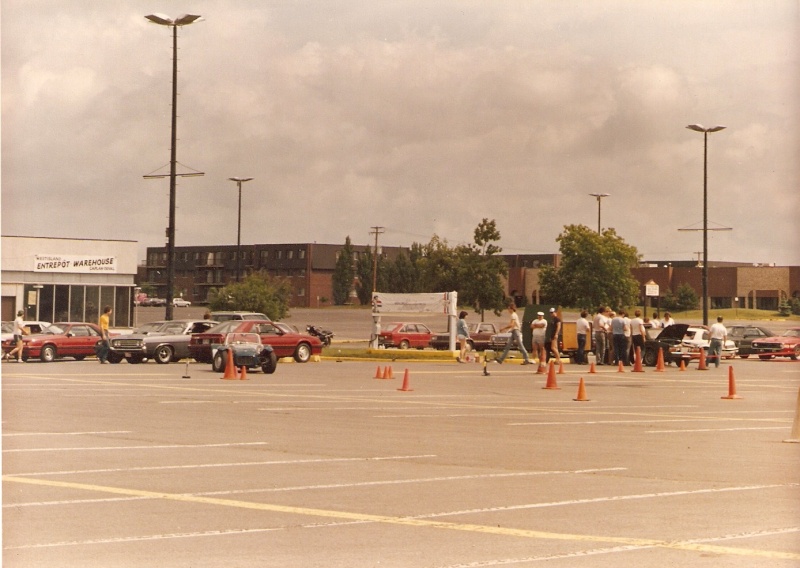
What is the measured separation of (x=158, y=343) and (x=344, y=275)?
102 metres

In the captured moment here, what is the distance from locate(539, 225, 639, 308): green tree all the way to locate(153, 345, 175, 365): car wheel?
146ft

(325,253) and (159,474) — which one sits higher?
(325,253)

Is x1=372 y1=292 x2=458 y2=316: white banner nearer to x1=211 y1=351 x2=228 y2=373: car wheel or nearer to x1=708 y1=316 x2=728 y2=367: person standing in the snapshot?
x1=708 y1=316 x2=728 y2=367: person standing

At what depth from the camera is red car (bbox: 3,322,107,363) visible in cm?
3931

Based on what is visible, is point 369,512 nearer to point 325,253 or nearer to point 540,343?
point 540,343

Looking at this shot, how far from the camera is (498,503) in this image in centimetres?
1043

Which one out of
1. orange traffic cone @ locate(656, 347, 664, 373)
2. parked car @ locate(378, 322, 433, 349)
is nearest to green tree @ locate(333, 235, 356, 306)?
parked car @ locate(378, 322, 433, 349)

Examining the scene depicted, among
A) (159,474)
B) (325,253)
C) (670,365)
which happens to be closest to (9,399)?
(159,474)

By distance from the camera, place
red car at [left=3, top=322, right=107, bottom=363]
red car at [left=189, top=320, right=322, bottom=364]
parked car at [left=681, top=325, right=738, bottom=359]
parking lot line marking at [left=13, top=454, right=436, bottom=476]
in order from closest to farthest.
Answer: parking lot line marking at [left=13, top=454, right=436, bottom=476]
red car at [left=189, top=320, right=322, bottom=364]
red car at [left=3, top=322, right=107, bottom=363]
parked car at [left=681, top=325, right=738, bottom=359]

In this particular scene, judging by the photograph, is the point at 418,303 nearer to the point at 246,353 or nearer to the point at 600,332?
the point at 600,332

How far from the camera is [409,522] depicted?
941cm

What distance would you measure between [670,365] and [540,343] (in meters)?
8.87

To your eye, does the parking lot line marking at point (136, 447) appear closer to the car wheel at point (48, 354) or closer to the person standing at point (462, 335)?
the person standing at point (462, 335)

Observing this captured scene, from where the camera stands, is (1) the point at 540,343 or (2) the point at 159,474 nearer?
(2) the point at 159,474
